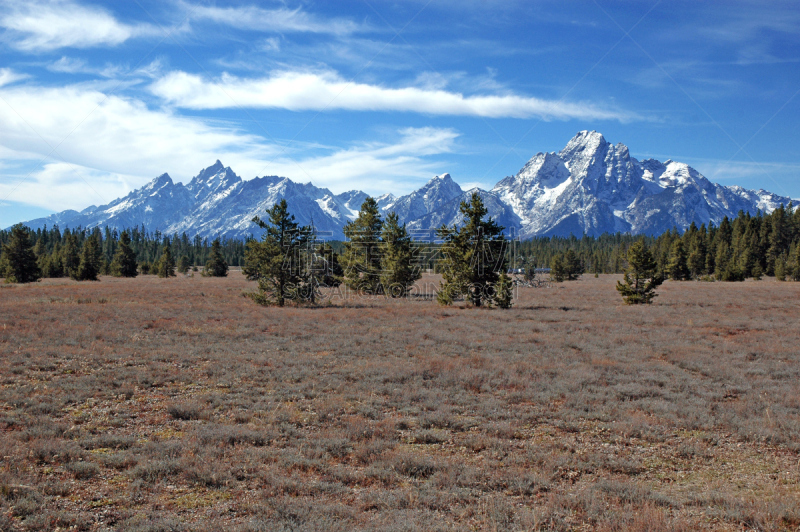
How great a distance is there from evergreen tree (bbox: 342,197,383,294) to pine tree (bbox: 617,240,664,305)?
25.8 metres

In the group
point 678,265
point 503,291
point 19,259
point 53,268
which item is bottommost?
point 503,291

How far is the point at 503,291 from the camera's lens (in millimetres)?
36125

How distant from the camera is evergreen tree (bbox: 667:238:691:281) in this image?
92.0 m

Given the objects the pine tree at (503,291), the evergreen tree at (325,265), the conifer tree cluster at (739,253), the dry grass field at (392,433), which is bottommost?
the dry grass field at (392,433)

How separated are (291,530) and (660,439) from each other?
8636mm

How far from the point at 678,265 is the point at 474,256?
7812cm

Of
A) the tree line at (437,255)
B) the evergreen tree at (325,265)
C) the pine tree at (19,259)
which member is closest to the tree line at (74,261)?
the pine tree at (19,259)

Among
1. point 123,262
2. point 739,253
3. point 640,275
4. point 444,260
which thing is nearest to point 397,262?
point 444,260

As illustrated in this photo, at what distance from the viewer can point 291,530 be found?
600 cm

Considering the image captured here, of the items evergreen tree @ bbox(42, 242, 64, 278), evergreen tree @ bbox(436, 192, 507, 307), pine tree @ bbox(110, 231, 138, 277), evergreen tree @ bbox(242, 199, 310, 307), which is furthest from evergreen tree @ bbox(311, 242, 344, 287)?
evergreen tree @ bbox(42, 242, 64, 278)

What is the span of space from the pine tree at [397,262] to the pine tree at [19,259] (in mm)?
55535

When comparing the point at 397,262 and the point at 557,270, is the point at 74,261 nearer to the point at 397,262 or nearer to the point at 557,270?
the point at 397,262

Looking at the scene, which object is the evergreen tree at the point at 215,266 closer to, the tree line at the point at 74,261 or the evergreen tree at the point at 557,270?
the tree line at the point at 74,261

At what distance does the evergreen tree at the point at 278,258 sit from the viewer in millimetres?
36594
